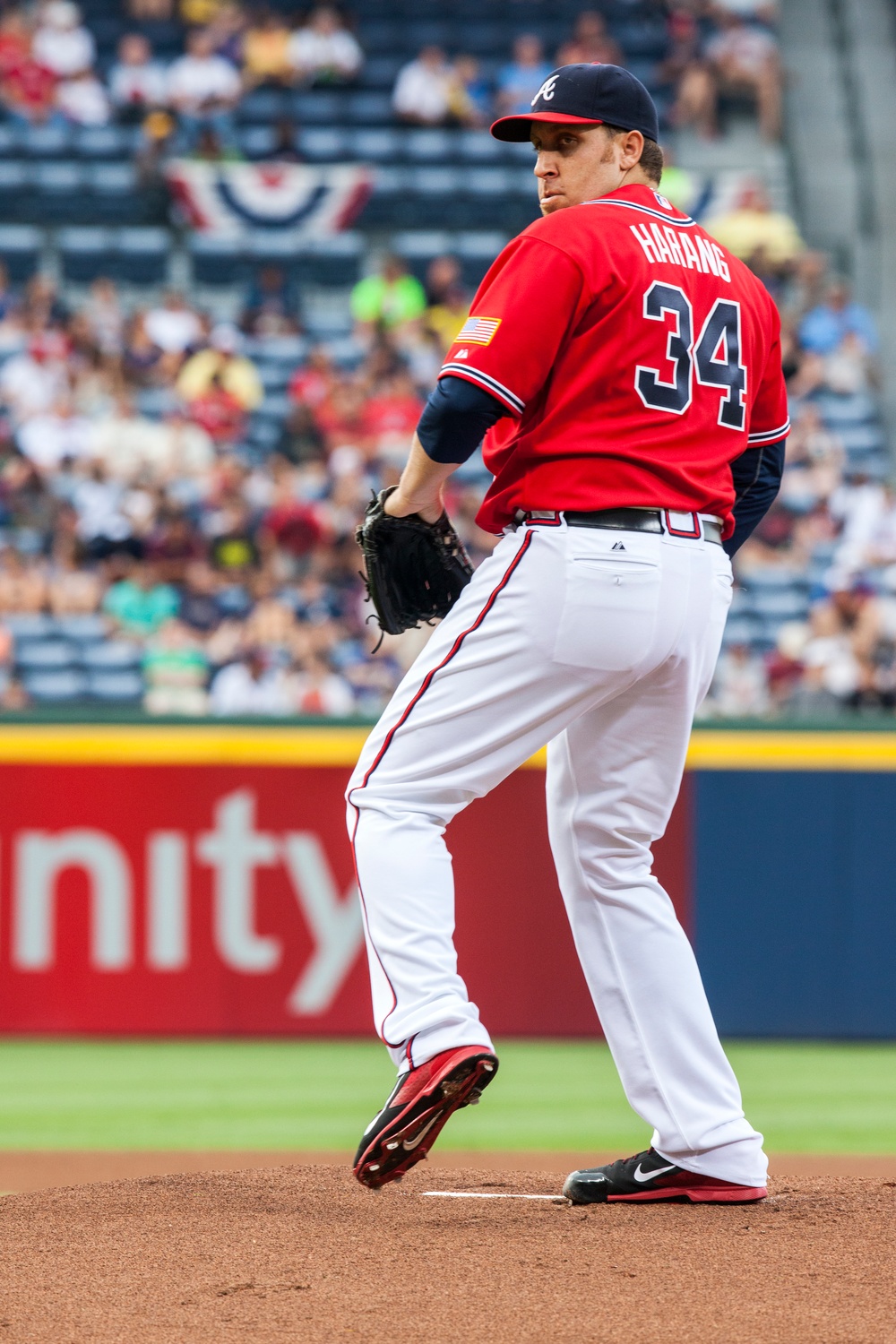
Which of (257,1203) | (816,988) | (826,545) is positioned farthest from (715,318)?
Answer: (826,545)

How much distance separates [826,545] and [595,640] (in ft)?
27.7

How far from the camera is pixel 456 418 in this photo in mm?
2975

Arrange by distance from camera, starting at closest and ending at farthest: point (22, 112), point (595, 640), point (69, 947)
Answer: point (595, 640) → point (69, 947) → point (22, 112)

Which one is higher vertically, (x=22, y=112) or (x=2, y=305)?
(x=22, y=112)

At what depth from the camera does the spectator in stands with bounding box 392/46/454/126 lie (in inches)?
551

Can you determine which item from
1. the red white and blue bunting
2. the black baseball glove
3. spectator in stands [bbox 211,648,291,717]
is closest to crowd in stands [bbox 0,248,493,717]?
spectator in stands [bbox 211,648,291,717]

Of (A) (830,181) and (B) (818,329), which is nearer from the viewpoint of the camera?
(B) (818,329)

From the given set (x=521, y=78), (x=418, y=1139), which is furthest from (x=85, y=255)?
(x=418, y=1139)

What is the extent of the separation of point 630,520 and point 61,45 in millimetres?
11776

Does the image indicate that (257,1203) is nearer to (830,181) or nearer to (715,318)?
(715,318)

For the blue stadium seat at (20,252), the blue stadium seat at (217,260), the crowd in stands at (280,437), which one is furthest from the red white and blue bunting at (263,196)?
the blue stadium seat at (20,252)

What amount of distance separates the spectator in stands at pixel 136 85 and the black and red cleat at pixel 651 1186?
11702 mm

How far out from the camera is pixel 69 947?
22.4 ft

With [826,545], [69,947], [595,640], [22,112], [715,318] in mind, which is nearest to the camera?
[595,640]
